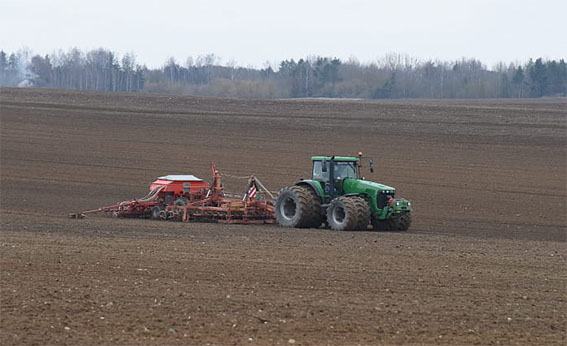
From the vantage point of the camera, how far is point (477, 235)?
2161cm

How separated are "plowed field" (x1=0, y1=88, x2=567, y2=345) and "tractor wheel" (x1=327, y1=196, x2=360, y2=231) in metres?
0.45

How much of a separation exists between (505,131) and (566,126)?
3.13m

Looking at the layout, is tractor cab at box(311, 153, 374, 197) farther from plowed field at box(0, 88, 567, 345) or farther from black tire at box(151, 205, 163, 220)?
black tire at box(151, 205, 163, 220)

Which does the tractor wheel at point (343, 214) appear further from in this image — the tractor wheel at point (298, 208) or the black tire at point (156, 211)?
the black tire at point (156, 211)

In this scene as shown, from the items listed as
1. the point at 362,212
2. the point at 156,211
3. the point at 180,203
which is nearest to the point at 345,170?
the point at 362,212

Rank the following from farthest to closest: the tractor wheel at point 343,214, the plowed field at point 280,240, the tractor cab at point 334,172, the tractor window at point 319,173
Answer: the tractor window at point 319,173 → the tractor cab at point 334,172 → the tractor wheel at point 343,214 → the plowed field at point 280,240

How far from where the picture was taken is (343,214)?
21.7 meters

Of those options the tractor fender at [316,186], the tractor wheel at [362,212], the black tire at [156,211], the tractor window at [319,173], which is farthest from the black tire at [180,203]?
the tractor wheel at [362,212]

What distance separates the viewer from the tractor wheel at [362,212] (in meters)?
21.2

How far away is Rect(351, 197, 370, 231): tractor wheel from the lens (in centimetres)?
2125

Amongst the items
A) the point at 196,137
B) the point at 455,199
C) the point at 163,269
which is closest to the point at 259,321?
the point at 163,269

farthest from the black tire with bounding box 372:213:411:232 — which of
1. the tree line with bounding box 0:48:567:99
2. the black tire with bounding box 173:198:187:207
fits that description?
the tree line with bounding box 0:48:567:99

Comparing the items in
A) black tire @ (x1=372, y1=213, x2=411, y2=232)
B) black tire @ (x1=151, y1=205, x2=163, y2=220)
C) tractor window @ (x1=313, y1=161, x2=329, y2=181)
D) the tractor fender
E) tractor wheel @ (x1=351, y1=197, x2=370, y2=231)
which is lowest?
black tire @ (x1=151, y1=205, x2=163, y2=220)

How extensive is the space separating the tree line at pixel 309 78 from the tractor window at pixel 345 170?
200 feet
